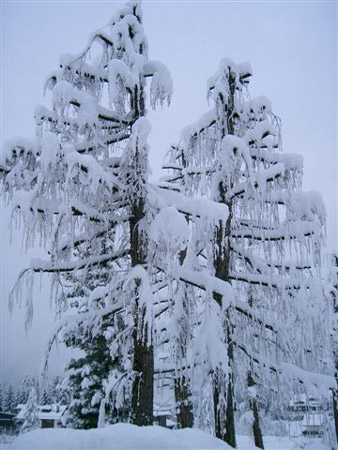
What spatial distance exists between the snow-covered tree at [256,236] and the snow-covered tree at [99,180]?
1211 millimetres

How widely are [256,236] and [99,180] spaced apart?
4.18 m

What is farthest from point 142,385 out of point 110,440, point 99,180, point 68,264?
point 99,180

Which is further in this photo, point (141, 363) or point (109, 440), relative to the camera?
point (141, 363)

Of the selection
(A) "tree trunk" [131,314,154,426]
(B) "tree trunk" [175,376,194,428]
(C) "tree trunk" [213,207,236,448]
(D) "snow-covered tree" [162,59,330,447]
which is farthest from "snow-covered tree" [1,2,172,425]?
(B) "tree trunk" [175,376,194,428]

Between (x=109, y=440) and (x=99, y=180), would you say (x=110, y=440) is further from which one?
(x=99, y=180)

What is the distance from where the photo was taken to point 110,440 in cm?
324

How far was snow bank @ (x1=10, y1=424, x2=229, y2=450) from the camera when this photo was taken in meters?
3.08

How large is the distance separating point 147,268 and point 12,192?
273 centimetres

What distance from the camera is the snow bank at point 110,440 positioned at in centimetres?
308

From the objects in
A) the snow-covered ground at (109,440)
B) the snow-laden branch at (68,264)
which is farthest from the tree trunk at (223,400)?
the snow-covered ground at (109,440)

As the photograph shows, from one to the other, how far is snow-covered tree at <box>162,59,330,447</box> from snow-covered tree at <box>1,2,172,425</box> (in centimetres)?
121

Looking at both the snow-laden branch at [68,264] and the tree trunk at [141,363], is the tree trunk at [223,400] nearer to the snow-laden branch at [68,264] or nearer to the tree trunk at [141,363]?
the tree trunk at [141,363]

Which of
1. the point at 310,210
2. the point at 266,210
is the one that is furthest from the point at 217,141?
the point at 310,210

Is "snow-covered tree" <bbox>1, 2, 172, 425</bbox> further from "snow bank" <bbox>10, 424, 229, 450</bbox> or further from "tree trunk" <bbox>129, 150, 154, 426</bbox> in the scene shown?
"snow bank" <bbox>10, 424, 229, 450</bbox>
